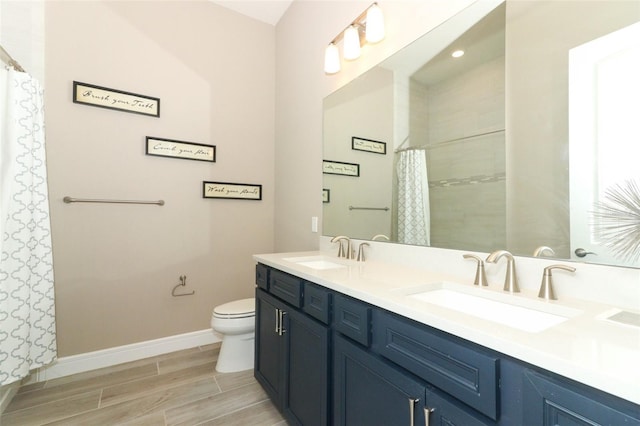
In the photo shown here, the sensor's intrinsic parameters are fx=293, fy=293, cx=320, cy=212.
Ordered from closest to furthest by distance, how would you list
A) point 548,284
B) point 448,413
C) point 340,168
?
point 448,413
point 548,284
point 340,168

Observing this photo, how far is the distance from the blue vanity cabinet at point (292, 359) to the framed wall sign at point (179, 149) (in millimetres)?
1398

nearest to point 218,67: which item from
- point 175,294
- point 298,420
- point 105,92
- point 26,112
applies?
point 105,92

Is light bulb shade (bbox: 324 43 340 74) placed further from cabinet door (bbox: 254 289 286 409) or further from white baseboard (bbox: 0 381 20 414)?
white baseboard (bbox: 0 381 20 414)

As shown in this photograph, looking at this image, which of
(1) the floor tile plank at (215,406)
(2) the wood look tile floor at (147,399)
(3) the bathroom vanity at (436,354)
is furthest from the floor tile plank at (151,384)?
(3) the bathroom vanity at (436,354)

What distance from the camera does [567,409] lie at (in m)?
0.53

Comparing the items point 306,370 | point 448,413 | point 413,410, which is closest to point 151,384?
point 306,370

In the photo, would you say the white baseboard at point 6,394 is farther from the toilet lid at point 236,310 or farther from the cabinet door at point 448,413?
the cabinet door at point 448,413

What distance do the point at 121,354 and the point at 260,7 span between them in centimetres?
316

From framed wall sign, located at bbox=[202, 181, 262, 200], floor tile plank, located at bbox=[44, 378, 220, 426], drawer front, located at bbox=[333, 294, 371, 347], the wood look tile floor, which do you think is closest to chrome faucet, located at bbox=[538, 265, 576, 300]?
drawer front, located at bbox=[333, 294, 371, 347]

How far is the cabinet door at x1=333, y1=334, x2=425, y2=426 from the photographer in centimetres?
84

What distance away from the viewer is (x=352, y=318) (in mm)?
1072

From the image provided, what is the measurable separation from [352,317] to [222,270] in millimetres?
1921

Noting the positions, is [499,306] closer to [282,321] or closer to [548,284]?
[548,284]

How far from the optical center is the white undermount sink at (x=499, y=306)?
87cm
